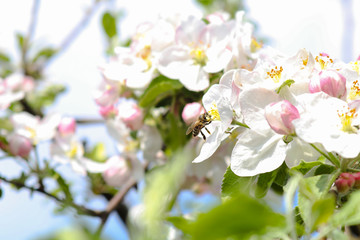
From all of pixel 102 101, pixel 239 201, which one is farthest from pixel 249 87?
pixel 102 101

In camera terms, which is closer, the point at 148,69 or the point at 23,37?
the point at 148,69

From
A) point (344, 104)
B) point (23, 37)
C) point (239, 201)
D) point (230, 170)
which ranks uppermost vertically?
point (239, 201)

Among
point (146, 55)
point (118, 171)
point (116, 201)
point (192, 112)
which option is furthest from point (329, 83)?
point (116, 201)

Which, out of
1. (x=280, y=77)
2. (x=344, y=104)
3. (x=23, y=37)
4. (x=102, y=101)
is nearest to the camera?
(x=344, y=104)

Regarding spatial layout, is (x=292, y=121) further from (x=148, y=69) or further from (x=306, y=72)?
(x=148, y=69)

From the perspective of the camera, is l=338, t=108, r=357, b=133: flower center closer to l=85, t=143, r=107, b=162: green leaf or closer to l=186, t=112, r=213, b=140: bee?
l=186, t=112, r=213, b=140: bee

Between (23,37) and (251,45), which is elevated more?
(251,45)

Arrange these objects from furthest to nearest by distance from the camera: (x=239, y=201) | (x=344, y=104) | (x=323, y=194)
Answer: (x=344, y=104)
(x=323, y=194)
(x=239, y=201)

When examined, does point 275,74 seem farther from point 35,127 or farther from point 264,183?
point 35,127
